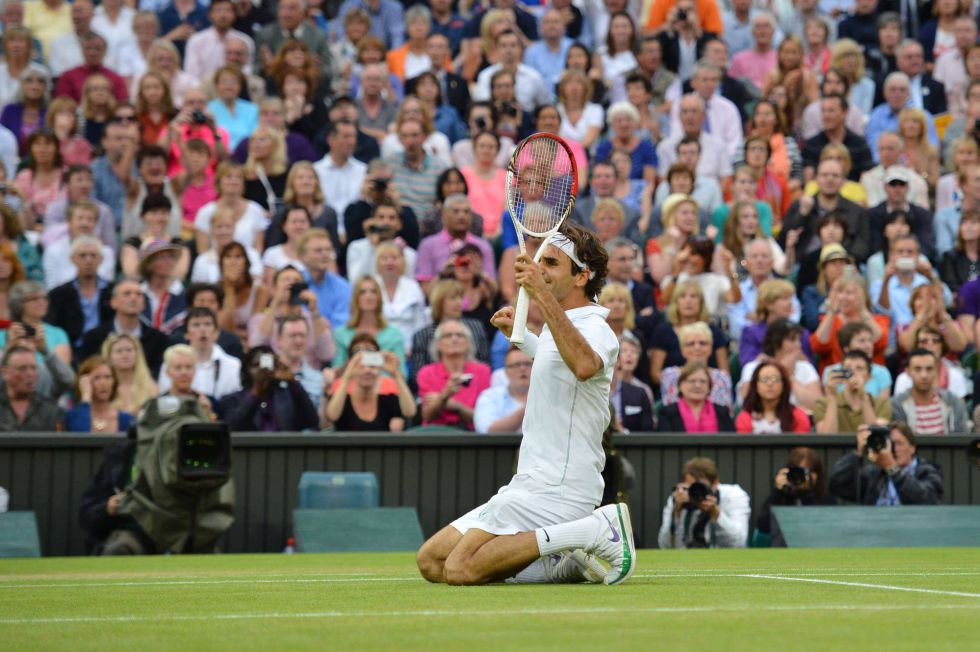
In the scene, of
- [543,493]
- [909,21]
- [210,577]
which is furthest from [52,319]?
[909,21]

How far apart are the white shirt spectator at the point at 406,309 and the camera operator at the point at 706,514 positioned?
3310mm

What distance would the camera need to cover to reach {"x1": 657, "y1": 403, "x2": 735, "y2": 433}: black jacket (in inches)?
528

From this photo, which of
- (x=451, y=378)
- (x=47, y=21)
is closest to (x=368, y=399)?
(x=451, y=378)

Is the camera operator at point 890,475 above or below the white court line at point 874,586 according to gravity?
above

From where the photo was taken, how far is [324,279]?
1491 centimetres

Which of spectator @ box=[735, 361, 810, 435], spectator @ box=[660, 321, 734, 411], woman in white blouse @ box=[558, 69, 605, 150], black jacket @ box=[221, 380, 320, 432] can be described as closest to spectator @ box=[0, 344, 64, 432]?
black jacket @ box=[221, 380, 320, 432]

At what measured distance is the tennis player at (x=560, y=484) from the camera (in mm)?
7297

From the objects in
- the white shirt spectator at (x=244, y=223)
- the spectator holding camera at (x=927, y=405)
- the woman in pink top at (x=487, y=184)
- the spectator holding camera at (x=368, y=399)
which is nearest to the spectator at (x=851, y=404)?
the spectator holding camera at (x=927, y=405)

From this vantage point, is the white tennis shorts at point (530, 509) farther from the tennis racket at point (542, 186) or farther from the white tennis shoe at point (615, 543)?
the tennis racket at point (542, 186)

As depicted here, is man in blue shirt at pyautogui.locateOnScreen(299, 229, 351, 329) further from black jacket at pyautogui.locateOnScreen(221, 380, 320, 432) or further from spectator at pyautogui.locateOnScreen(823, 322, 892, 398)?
spectator at pyautogui.locateOnScreen(823, 322, 892, 398)

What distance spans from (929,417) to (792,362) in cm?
123

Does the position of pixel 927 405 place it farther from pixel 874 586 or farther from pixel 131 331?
pixel 131 331

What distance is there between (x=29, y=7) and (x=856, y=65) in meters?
9.73

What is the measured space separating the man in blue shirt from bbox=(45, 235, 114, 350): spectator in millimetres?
1811
